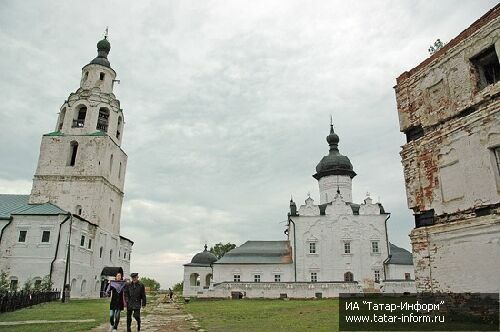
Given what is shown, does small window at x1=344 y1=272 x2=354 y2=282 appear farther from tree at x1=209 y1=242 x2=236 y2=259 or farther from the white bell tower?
tree at x1=209 y1=242 x2=236 y2=259

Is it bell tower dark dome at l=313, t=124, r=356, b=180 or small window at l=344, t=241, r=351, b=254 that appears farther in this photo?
bell tower dark dome at l=313, t=124, r=356, b=180

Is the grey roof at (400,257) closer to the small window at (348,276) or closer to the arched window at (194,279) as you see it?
the small window at (348,276)

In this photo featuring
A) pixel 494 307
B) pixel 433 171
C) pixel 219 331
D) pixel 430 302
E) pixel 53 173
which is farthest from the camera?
pixel 53 173

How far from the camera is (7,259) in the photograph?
95.8 ft

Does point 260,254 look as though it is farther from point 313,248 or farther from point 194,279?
point 194,279

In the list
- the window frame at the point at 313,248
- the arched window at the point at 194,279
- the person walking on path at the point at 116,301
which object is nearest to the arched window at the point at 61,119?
the arched window at the point at 194,279

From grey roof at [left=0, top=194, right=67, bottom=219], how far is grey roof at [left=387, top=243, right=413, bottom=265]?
3001cm

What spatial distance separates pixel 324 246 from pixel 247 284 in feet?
32.7

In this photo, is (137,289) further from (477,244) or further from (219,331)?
(477,244)

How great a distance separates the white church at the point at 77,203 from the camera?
95.7ft

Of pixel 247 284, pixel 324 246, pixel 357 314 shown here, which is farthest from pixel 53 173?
pixel 357 314

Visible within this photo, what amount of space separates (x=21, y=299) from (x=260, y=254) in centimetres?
2349

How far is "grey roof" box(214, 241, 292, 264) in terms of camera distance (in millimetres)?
36344

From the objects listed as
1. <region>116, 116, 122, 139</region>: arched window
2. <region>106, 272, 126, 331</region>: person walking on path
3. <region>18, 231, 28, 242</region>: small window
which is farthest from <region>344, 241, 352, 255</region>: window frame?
<region>106, 272, 126, 331</region>: person walking on path
